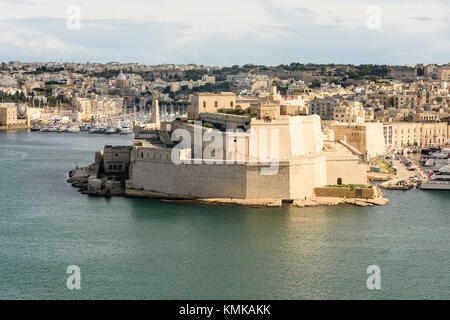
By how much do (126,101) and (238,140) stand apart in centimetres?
5431

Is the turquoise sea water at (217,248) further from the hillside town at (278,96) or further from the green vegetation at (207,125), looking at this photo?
the hillside town at (278,96)

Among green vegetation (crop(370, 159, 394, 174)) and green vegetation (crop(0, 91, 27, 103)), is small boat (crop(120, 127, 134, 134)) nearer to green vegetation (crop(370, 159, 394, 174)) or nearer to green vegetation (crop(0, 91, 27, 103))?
green vegetation (crop(0, 91, 27, 103))

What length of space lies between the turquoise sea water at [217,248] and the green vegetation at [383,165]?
128 inches

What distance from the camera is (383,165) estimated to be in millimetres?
24297

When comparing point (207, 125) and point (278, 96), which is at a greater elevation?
point (278, 96)

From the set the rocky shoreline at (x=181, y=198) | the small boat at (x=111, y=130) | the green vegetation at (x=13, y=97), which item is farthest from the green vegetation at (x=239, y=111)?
the green vegetation at (x=13, y=97)

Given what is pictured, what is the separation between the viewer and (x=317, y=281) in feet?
40.8

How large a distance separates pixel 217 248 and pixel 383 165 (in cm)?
1128

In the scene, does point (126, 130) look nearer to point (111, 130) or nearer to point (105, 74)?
point (111, 130)

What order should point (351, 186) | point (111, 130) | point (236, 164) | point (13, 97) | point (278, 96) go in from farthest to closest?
point (13, 97)
point (111, 130)
point (278, 96)
point (351, 186)
point (236, 164)

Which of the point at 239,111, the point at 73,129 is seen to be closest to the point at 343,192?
the point at 239,111

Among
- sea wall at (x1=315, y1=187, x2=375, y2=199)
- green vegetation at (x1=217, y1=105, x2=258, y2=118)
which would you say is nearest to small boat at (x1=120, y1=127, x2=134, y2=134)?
green vegetation at (x1=217, y1=105, x2=258, y2=118)

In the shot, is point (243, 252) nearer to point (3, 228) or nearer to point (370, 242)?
point (370, 242)

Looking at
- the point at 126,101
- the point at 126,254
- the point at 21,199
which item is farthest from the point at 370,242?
the point at 126,101
